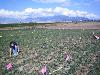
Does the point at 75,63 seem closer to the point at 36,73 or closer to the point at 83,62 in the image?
the point at 83,62

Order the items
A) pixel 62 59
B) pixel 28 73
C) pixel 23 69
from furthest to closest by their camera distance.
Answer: pixel 62 59 < pixel 23 69 < pixel 28 73

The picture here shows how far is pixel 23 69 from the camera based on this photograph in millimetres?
20641

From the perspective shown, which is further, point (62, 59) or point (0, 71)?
point (62, 59)

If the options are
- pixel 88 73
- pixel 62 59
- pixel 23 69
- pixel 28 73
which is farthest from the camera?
pixel 62 59

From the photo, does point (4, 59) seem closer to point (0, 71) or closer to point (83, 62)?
point (0, 71)

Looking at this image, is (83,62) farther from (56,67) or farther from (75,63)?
(56,67)

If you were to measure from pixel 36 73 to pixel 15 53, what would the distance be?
8807 mm

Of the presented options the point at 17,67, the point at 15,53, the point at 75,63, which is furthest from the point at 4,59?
the point at 75,63

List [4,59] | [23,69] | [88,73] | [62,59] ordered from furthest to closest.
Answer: [4,59], [62,59], [23,69], [88,73]

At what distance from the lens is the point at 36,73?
19.0 meters

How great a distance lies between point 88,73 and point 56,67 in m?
3.30

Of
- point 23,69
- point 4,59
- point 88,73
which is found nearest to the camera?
point 88,73

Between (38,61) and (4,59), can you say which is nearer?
(38,61)

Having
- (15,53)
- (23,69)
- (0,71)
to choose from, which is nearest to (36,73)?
(23,69)
